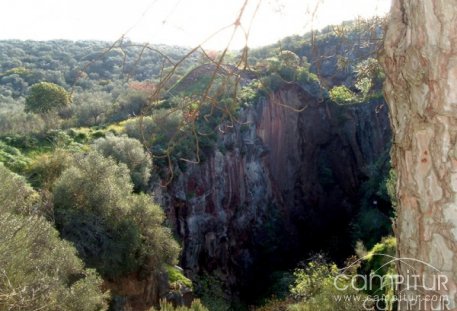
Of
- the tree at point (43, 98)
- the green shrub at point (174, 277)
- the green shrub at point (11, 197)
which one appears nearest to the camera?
the green shrub at point (11, 197)

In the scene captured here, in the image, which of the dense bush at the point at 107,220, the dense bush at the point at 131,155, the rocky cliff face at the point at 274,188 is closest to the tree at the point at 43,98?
the dense bush at the point at 131,155

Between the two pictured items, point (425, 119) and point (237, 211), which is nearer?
point (425, 119)

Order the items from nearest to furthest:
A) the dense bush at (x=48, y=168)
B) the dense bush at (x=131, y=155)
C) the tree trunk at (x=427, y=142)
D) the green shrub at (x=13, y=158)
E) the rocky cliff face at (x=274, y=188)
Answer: the tree trunk at (x=427, y=142)
the dense bush at (x=48, y=168)
the green shrub at (x=13, y=158)
the dense bush at (x=131, y=155)
the rocky cliff face at (x=274, y=188)

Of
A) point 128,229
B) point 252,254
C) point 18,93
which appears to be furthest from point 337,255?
point 18,93

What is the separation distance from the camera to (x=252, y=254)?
72.9 ft

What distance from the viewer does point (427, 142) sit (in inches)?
47.3

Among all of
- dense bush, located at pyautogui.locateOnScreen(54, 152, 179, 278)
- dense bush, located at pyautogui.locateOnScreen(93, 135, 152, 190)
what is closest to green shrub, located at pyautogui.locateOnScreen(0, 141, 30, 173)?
dense bush, located at pyautogui.locateOnScreen(93, 135, 152, 190)

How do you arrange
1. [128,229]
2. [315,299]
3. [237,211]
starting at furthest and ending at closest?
[237,211]
[128,229]
[315,299]

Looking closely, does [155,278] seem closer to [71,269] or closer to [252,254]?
[71,269]

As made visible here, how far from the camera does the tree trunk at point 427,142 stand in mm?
1165

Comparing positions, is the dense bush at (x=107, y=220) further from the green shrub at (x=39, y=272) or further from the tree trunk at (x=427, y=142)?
the tree trunk at (x=427, y=142)

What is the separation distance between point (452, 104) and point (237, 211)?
20.8m

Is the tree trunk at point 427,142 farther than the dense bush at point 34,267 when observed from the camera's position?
No

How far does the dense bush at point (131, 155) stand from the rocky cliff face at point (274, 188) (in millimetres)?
1206
